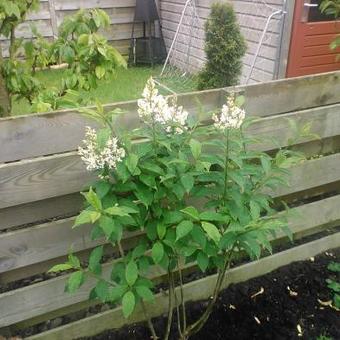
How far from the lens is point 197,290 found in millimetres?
2471

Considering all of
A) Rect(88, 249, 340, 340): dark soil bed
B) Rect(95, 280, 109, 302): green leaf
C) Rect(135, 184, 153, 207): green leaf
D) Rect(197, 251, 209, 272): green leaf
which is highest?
Rect(135, 184, 153, 207): green leaf

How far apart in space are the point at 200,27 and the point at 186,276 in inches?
247

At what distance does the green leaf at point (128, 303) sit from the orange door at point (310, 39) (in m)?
5.05

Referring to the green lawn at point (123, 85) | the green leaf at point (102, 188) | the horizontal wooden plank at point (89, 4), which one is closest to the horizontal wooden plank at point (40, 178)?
the green leaf at point (102, 188)

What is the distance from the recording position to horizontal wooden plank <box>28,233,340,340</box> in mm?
2180

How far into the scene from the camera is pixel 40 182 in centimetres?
174

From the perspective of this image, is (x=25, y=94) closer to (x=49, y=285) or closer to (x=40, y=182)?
(x=40, y=182)

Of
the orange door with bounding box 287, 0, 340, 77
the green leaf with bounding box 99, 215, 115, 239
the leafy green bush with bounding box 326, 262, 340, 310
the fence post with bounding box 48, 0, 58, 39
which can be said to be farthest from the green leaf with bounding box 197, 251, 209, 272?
the fence post with bounding box 48, 0, 58, 39

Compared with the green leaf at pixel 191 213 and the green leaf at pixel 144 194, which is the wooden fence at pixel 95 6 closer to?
the green leaf at pixel 144 194

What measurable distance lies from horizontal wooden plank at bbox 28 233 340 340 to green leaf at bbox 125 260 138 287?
29.5 inches

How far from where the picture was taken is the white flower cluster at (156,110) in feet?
4.52

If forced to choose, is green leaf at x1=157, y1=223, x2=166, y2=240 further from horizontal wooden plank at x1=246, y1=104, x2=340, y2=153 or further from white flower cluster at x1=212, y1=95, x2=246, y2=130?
horizontal wooden plank at x1=246, y1=104, x2=340, y2=153

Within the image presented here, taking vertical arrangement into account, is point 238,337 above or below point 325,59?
below

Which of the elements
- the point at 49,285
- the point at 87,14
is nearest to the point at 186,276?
the point at 49,285
